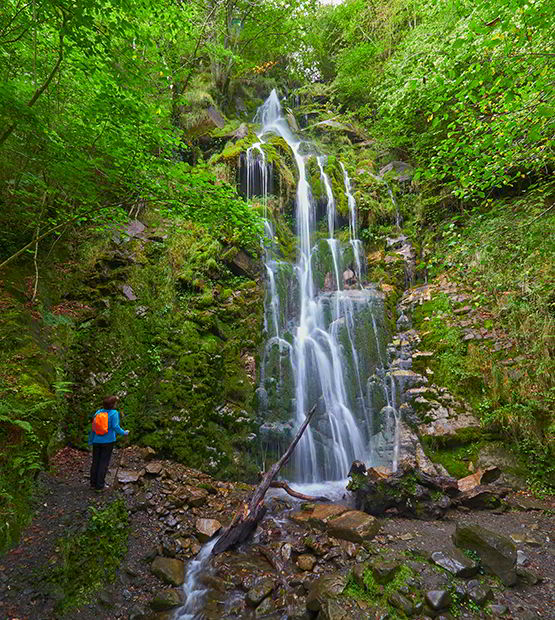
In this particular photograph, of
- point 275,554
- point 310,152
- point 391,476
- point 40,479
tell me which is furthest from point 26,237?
point 310,152

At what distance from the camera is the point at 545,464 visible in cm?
556

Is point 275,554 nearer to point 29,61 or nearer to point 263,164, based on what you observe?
point 29,61

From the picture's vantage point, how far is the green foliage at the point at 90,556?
3209 millimetres

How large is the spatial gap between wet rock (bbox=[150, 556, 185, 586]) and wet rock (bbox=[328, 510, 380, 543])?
6.72ft

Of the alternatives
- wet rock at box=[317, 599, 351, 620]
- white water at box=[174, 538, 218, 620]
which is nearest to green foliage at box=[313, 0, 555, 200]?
wet rock at box=[317, 599, 351, 620]

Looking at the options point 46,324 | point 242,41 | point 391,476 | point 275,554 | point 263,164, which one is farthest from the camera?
point 242,41

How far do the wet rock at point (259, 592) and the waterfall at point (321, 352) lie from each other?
10.1 feet

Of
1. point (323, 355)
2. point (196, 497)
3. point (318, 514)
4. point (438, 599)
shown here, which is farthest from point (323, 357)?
point (438, 599)

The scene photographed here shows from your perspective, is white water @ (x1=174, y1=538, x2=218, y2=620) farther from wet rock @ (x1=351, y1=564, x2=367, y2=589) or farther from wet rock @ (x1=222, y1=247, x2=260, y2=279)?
wet rock @ (x1=222, y1=247, x2=260, y2=279)

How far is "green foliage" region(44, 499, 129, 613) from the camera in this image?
321 cm

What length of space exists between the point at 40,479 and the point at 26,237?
194 inches

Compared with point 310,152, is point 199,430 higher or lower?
lower

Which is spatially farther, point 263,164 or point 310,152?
point 310,152

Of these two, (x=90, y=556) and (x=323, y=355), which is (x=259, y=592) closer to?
(x=90, y=556)
